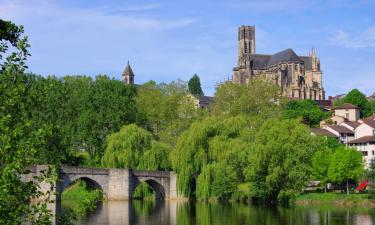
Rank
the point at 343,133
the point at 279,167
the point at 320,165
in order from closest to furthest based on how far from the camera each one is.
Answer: the point at 279,167 < the point at 320,165 < the point at 343,133

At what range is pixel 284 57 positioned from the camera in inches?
5404

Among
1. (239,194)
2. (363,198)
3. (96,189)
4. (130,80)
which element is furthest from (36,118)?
(130,80)

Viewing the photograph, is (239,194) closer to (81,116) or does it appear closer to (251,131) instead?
(251,131)

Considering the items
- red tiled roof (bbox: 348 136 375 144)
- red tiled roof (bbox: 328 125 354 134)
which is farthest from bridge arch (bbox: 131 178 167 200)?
red tiled roof (bbox: 328 125 354 134)

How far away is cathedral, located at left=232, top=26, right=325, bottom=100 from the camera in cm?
13250

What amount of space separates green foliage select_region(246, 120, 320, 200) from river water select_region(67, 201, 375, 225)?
2.27 m

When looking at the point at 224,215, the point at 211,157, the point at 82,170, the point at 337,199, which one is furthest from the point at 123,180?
the point at 337,199

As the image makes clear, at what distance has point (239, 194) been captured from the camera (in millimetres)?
55406

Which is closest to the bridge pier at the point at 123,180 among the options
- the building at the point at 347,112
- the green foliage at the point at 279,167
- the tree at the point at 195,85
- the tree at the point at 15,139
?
the green foliage at the point at 279,167

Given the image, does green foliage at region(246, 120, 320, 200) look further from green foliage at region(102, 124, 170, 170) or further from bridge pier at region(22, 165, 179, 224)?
green foliage at region(102, 124, 170, 170)

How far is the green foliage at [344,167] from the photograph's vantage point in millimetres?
56188

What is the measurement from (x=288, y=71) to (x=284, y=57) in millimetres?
4241

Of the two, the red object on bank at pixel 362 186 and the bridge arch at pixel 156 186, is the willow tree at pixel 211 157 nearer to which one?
the bridge arch at pixel 156 186

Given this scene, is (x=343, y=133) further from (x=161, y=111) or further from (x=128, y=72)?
(x=128, y=72)
